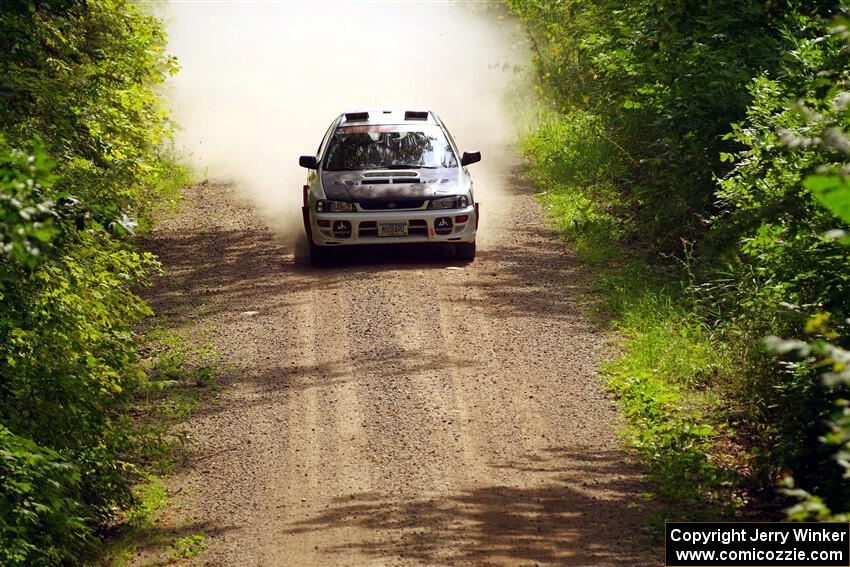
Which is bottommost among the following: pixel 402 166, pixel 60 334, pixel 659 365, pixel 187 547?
pixel 187 547

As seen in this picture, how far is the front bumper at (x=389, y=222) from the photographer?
616 inches

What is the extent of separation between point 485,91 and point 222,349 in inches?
848

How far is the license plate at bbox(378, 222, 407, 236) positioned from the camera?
51.4 feet

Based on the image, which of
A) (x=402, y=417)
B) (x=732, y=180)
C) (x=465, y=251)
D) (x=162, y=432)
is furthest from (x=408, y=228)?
(x=162, y=432)

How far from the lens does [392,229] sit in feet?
51.5

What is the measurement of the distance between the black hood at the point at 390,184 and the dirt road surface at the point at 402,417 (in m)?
1.10

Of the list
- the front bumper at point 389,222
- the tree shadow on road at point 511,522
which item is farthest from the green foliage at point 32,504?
the front bumper at point 389,222

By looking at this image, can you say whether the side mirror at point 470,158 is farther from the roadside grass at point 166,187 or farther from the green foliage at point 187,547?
the green foliage at point 187,547

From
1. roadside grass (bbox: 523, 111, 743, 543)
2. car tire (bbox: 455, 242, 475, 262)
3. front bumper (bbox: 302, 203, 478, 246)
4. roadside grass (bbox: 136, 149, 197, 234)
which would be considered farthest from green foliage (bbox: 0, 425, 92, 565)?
roadside grass (bbox: 136, 149, 197, 234)

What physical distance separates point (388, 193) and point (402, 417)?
203 inches

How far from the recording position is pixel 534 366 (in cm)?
Answer: 1268

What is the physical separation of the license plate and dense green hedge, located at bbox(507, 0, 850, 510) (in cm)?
313

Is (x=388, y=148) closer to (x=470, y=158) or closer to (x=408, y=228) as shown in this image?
(x=470, y=158)

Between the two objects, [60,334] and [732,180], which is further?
[732,180]
